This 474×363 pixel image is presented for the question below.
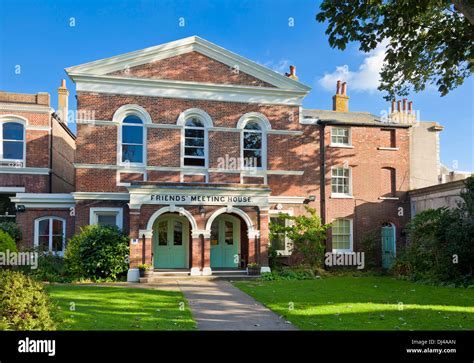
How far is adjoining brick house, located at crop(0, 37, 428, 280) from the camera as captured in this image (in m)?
19.7

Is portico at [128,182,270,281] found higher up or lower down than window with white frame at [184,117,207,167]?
lower down

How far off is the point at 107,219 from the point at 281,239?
27.4ft

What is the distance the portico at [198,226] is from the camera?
61.9 ft

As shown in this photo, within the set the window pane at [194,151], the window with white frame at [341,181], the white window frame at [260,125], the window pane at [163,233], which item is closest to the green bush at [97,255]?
the window pane at [163,233]

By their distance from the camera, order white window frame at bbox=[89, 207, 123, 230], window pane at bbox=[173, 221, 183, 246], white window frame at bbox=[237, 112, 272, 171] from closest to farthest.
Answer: white window frame at bbox=[89, 207, 123, 230] → window pane at bbox=[173, 221, 183, 246] → white window frame at bbox=[237, 112, 272, 171]

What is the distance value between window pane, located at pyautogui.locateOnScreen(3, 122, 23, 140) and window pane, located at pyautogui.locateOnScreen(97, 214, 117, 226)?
252 inches

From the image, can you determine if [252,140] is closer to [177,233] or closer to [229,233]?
[229,233]

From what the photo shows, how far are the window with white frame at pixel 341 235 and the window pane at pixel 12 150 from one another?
54.1 ft

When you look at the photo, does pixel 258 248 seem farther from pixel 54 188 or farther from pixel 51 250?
pixel 54 188

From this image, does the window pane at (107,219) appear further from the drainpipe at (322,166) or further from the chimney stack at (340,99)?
the chimney stack at (340,99)

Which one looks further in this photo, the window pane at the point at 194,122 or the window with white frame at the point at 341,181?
the window with white frame at the point at 341,181

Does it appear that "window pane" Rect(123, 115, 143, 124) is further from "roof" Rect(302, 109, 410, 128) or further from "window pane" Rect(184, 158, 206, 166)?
"roof" Rect(302, 109, 410, 128)

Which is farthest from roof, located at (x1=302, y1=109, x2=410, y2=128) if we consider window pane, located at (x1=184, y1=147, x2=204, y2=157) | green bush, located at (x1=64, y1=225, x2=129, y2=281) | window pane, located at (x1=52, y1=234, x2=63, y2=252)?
window pane, located at (x1=52, y1=234, x2=63, y2=252)
